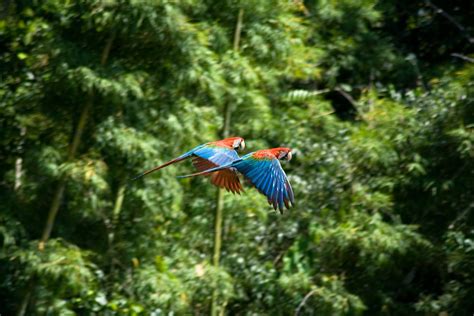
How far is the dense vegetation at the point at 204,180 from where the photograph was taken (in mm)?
5148

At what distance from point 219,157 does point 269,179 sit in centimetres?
23

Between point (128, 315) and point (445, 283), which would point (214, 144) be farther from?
point (445, 283)

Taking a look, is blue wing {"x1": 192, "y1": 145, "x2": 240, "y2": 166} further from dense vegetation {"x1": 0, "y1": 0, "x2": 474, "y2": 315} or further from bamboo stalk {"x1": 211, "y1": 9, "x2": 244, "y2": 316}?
bamboo stalk {"x1": 211, "y1": 9, "x2": 244, "y2": 316}

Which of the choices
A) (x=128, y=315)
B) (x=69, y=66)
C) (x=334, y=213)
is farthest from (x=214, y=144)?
(x=334, y=213)

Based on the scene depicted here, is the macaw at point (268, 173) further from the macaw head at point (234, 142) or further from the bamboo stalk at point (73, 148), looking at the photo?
the bamboo stalk at point (73, 148)

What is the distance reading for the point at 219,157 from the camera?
3713 mm

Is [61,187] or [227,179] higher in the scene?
[227,179]

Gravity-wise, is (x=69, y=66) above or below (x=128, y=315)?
above

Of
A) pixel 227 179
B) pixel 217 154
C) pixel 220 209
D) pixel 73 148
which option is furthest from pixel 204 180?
pixel 217 154

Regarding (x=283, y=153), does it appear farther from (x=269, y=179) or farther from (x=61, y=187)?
(x=61, y=187)

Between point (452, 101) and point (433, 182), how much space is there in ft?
1.69

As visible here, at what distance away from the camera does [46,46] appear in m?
5.14

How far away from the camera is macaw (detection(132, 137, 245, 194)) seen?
3697 mm

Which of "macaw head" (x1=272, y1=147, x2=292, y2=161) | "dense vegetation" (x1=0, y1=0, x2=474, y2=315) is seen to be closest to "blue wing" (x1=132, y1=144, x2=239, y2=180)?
"macaw head" (x1=272, y1=147, x2=292, y2=161)
